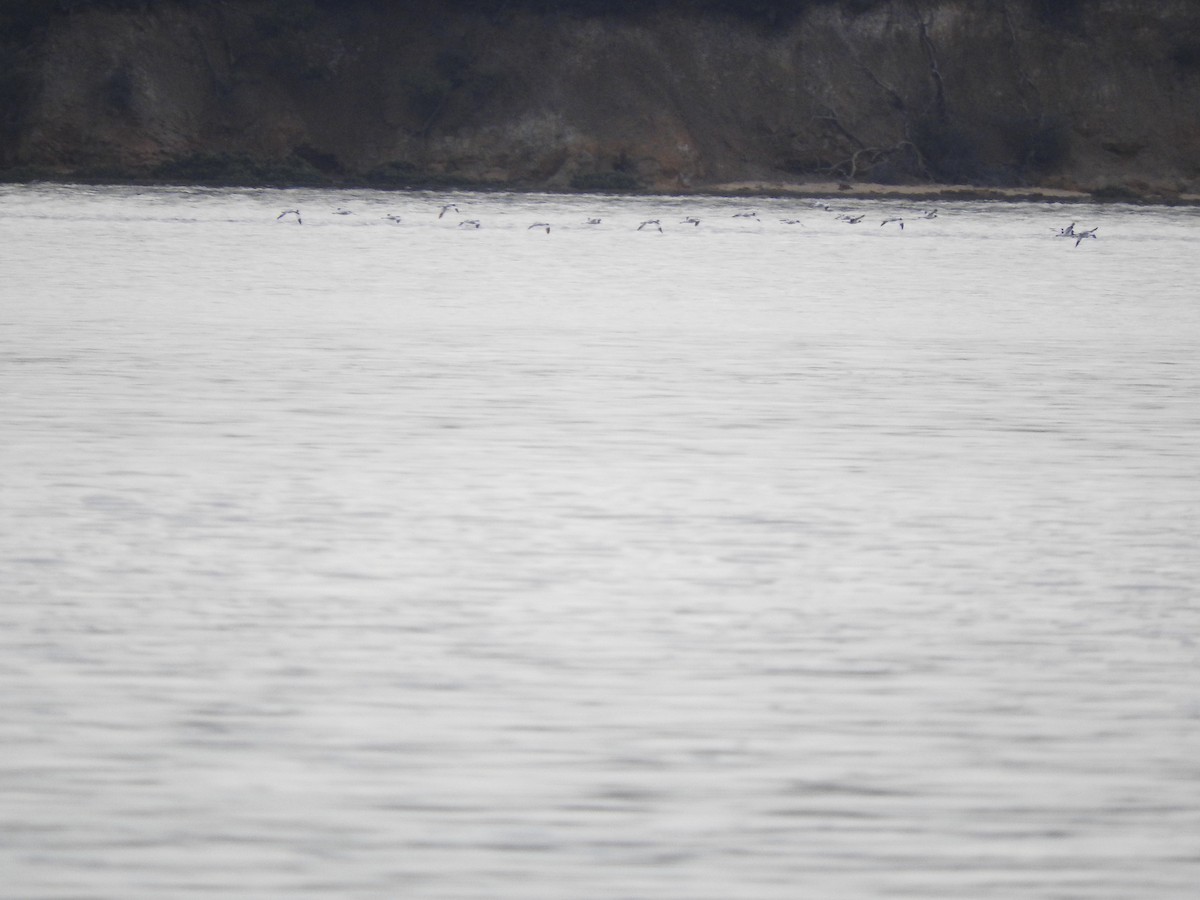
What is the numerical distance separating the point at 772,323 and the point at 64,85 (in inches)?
2369

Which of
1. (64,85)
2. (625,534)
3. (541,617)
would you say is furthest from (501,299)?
(64,85)

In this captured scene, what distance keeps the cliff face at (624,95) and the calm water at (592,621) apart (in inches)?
2421

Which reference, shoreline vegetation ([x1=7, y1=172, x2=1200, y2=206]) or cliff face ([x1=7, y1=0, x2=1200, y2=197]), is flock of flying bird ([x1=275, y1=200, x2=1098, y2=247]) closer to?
shoreline vegetation ([x1=7, y1=172, x2=1200, y2=206])

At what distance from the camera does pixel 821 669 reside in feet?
21.0

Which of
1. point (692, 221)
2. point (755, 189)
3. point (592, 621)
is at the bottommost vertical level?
point (592, 621)

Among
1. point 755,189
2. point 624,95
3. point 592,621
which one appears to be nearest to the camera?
point 592,621

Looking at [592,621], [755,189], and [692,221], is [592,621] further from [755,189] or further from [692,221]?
[755,189]

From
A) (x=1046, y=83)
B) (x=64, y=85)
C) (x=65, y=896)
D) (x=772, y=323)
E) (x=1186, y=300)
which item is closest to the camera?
(x=65, y=896)

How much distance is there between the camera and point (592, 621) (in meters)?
7.01

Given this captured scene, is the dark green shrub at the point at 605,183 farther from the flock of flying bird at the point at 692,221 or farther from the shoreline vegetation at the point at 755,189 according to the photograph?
the flock of flying bird at the point at 692,221

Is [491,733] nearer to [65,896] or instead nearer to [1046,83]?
[65,896]

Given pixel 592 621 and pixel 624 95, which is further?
pixel 624 95

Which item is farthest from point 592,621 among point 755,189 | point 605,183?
point 755,189

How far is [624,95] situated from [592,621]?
7375 cm
